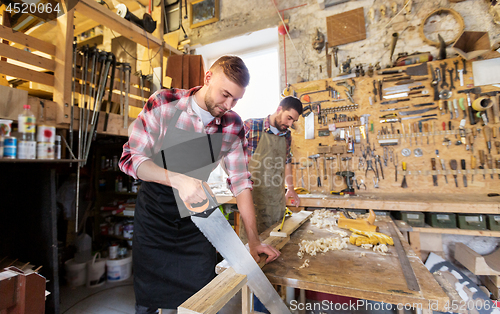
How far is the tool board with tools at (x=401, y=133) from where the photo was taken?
282 cm

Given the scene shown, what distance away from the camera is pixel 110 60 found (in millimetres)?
2512

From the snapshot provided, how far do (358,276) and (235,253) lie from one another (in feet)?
1.76

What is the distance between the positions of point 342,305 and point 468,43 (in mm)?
3388

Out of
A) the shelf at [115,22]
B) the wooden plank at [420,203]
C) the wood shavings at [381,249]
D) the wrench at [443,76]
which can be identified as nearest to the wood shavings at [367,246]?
the wood shavings at [381,249]

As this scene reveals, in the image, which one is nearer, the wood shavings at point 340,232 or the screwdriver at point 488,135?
the wood shavings at point 340,232

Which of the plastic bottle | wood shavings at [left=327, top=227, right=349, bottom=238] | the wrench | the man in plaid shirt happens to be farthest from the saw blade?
the wrench

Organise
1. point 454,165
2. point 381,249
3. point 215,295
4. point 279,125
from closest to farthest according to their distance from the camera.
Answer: point 215,295
point 381,249
point 279,125
point 454,165

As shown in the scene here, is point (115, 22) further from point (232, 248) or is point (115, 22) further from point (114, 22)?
point (232, 248)

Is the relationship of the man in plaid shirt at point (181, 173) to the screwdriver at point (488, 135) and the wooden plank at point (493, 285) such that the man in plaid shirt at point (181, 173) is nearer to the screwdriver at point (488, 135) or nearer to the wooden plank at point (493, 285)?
the wooden plank at point (493, 285)

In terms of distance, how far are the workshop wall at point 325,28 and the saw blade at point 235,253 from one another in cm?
331

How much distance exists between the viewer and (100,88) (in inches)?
96.5

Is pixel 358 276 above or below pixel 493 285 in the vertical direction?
above

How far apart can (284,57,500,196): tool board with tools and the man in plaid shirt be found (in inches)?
86.0

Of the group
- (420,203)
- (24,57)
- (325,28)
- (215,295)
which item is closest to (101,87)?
(24,57)
